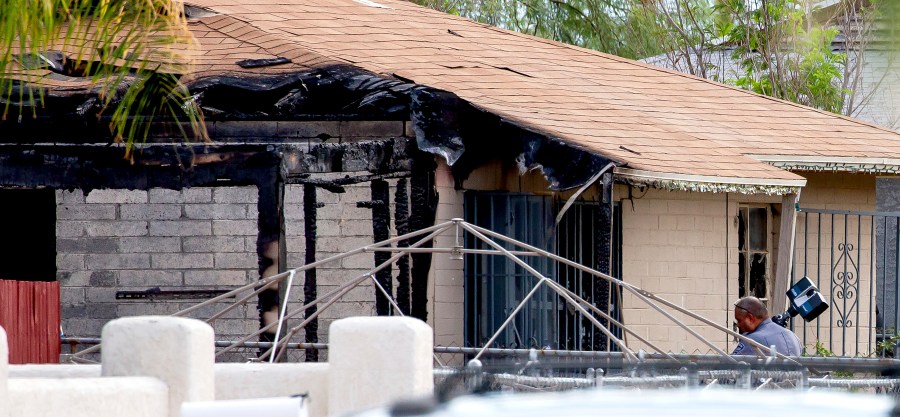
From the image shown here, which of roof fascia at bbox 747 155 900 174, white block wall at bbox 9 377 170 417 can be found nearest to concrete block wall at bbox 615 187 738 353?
roof fascia at bbox 747 155 900 174

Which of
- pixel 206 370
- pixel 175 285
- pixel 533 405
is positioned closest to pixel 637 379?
pixel 206 370

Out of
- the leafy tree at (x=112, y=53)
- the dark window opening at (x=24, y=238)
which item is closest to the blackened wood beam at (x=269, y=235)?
the leafy tree at (x=112, y=53)

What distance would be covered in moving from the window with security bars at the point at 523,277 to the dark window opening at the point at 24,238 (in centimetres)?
459

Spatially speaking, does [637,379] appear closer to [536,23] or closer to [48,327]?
[48,327]

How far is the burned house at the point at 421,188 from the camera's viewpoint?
11141mm

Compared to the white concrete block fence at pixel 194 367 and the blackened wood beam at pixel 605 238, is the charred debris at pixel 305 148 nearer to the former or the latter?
the blackened wood beam at pixel 605 238

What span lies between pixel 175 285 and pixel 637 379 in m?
6.19

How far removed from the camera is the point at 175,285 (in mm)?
13297

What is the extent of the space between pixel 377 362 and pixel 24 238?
27.8 ft

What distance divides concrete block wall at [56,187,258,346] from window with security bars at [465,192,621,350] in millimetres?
2005

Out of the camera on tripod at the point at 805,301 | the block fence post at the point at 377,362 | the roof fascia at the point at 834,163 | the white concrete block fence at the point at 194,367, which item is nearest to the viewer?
the white concrete block fence at the point at 194,367

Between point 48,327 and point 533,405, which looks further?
point 48,327

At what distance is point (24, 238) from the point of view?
14773 millimetres

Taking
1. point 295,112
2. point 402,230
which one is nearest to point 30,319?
point 295,112
